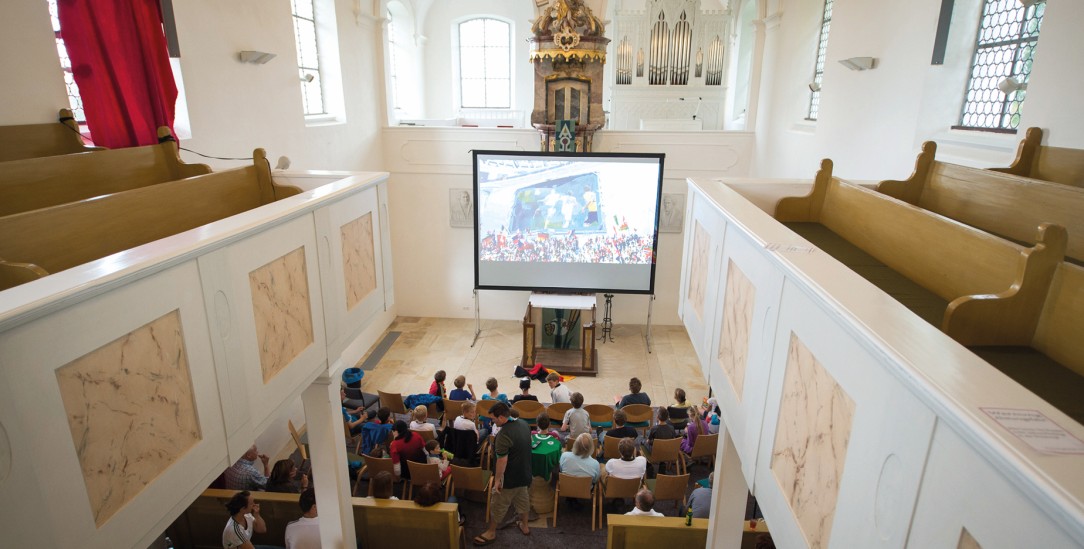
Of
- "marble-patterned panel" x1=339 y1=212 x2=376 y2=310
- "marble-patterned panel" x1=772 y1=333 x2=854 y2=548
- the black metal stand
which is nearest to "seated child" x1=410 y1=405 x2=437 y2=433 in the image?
"marble-patterned panel" x1=339 y1=212 x2=376 y2=310

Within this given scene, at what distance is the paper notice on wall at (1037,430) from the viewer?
913mm

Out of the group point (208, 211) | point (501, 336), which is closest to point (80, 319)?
point (208, 211)

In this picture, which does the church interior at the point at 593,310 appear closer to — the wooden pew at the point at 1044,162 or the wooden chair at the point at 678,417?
the wooden pew at the point at 1044,162

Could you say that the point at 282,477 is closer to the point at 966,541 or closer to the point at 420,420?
the point at 420,420

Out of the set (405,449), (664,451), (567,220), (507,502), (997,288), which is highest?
(997,288)

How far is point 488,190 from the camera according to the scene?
945 centimetres

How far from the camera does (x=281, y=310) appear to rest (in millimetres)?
2924

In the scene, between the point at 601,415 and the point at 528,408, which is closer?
the point at 528,408

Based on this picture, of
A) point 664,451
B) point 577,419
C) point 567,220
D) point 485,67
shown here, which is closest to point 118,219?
point 577,419

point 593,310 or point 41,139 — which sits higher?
point 41,139

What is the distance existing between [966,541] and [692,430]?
5417 millimetres

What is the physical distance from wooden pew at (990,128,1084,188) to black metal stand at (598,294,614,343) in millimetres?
7324

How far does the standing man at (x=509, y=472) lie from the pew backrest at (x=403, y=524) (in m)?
0.54

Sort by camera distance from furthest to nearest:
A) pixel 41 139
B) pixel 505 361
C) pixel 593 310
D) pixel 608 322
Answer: pixel 608 322 < pixel 505 361 < pixel 593 310 < pixel 41 139
